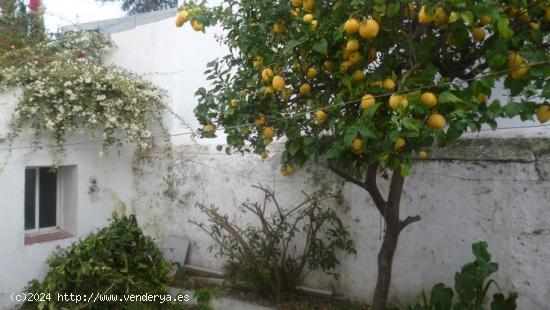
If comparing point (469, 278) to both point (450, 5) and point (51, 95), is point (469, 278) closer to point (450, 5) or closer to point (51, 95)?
point (450, 5)

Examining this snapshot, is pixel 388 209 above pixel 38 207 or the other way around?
above

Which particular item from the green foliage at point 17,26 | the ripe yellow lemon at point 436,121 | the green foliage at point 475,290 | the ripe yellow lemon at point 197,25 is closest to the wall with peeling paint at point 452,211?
the green foliage at point 475,290

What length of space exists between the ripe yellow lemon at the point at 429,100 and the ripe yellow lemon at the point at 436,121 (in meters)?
0.05

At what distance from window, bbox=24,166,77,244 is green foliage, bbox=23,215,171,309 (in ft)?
2.40

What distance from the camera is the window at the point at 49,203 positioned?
535cm

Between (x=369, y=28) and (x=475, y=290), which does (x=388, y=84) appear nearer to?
(x=369, y=28)

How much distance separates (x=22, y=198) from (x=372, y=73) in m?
4.33

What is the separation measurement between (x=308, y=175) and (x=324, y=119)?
83.2 inches

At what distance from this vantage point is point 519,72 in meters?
2.20

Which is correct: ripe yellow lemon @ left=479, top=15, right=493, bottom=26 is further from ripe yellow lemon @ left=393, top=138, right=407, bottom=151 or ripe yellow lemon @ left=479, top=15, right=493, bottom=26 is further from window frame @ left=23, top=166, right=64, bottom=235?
window frame @ left=23, top=166, right=64, bottom=235

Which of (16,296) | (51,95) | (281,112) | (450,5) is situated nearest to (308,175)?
(281,112)

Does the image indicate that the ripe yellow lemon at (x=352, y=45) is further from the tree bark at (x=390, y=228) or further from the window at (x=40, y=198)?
the window at (x=40, y=198)

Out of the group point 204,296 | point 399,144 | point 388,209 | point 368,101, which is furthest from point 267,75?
point 204,296

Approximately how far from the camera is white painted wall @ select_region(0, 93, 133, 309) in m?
4.80
